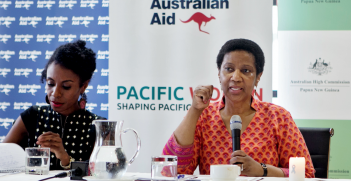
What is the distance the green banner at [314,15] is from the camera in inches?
134

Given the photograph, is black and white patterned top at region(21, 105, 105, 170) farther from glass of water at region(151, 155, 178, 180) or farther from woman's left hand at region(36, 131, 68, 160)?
glass of water at region(151, 155, 178, 180)

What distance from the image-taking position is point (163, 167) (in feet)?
5.03

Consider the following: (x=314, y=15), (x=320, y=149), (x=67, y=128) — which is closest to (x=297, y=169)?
(x=320, y=149)

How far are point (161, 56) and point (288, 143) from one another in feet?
4.82

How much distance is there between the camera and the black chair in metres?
2.19

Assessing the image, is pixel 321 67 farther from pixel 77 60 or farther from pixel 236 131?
pixel 77 60

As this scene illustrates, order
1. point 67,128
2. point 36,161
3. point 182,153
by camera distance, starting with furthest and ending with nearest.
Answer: point 67,128 → point 182,153 → point 36,161

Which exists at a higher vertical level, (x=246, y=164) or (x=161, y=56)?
(x=161, y=56)

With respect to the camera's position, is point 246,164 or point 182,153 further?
point 182,153

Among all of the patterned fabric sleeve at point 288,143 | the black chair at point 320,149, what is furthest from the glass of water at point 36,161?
the black chair at point 320,149

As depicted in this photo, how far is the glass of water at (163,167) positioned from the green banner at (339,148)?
7.11ft

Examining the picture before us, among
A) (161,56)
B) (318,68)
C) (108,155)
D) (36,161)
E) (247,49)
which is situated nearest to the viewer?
(108,155)

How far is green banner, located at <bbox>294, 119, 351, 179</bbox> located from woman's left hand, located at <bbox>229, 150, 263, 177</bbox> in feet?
5.56

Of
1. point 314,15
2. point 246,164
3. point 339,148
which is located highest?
point 314,15
